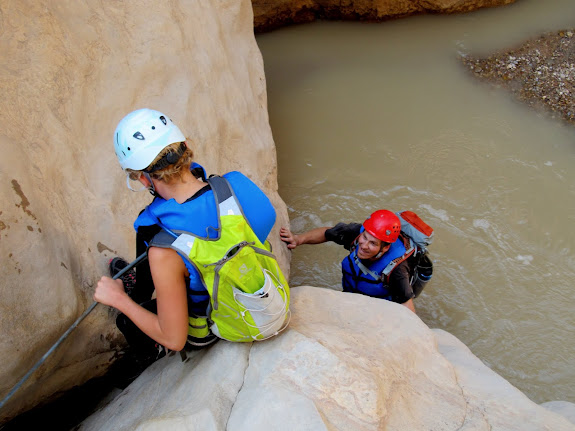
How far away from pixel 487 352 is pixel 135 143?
12.2 feet

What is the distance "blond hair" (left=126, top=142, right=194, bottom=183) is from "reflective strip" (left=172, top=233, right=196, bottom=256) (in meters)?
0.23

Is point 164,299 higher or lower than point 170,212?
lower

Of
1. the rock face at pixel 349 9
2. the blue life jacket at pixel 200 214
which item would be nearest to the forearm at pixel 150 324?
the blue life jacket at pixel 200 214

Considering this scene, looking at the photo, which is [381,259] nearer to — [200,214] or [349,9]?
[200,214]

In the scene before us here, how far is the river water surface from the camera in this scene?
15.9 ft

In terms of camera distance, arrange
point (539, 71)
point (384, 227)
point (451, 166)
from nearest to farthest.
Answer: point (384, 227)
point (451, 166)
point (539, 71)

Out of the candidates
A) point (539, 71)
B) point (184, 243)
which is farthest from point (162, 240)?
point (539, 71)

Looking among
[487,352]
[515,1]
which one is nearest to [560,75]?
[515,1]

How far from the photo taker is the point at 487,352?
460cm

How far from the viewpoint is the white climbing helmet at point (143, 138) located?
206cm

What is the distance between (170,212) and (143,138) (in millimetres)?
305

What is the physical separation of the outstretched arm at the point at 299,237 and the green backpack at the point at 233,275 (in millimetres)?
1759

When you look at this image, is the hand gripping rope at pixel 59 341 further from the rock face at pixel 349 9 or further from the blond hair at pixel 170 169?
the rock face at pixel 349 9

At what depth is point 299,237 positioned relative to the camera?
4.39 metres
